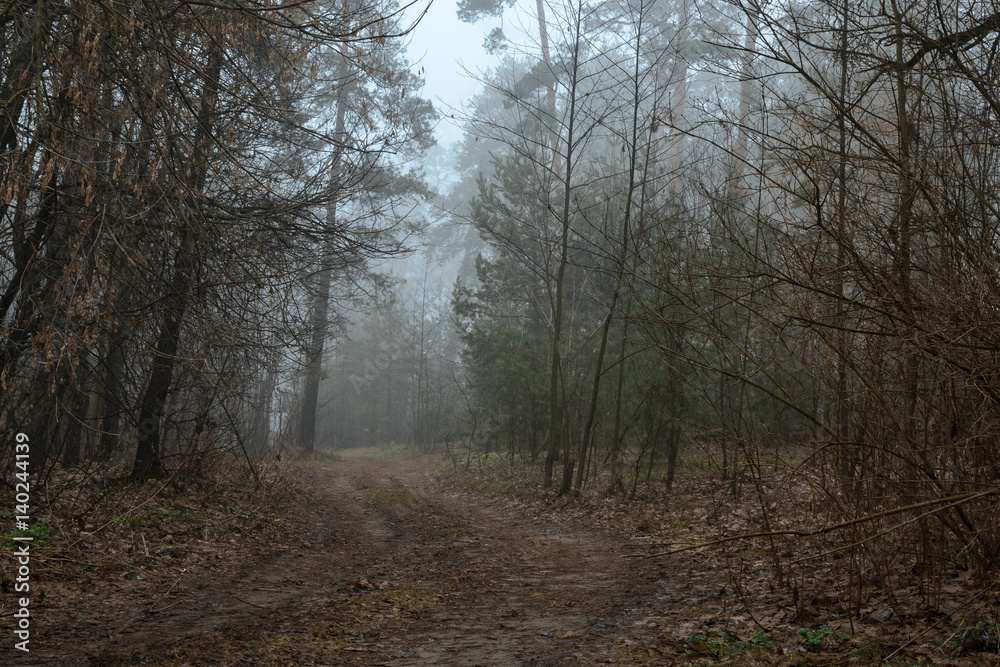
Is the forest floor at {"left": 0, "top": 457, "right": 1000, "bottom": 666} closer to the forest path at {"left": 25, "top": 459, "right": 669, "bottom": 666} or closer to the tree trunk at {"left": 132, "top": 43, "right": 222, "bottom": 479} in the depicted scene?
the forest path at {"left": 25, "top": 459, "right": 669, "bottom": 666}

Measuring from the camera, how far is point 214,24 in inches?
256

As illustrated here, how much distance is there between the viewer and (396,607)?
529cm

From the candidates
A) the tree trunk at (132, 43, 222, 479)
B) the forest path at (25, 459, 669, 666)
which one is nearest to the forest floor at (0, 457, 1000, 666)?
the forest path at (25, 459, 669, 666)

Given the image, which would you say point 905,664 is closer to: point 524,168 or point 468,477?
point 468,477

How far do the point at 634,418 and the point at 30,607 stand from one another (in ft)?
30.0

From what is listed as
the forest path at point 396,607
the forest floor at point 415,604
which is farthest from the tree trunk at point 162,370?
the forest path at point 396,607

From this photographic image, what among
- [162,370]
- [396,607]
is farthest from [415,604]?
[162,370]

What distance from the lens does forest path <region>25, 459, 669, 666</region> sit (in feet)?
13.2

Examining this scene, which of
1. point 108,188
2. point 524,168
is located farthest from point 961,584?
point 524,168

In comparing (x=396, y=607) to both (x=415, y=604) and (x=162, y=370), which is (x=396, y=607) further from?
(x=162, y=370)

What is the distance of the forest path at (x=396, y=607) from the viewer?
4.03 m

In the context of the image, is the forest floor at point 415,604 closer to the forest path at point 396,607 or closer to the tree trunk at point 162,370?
the forest path at point 396,607

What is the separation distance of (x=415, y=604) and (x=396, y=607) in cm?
19

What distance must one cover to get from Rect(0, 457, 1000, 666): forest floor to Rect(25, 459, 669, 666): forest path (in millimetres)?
22
